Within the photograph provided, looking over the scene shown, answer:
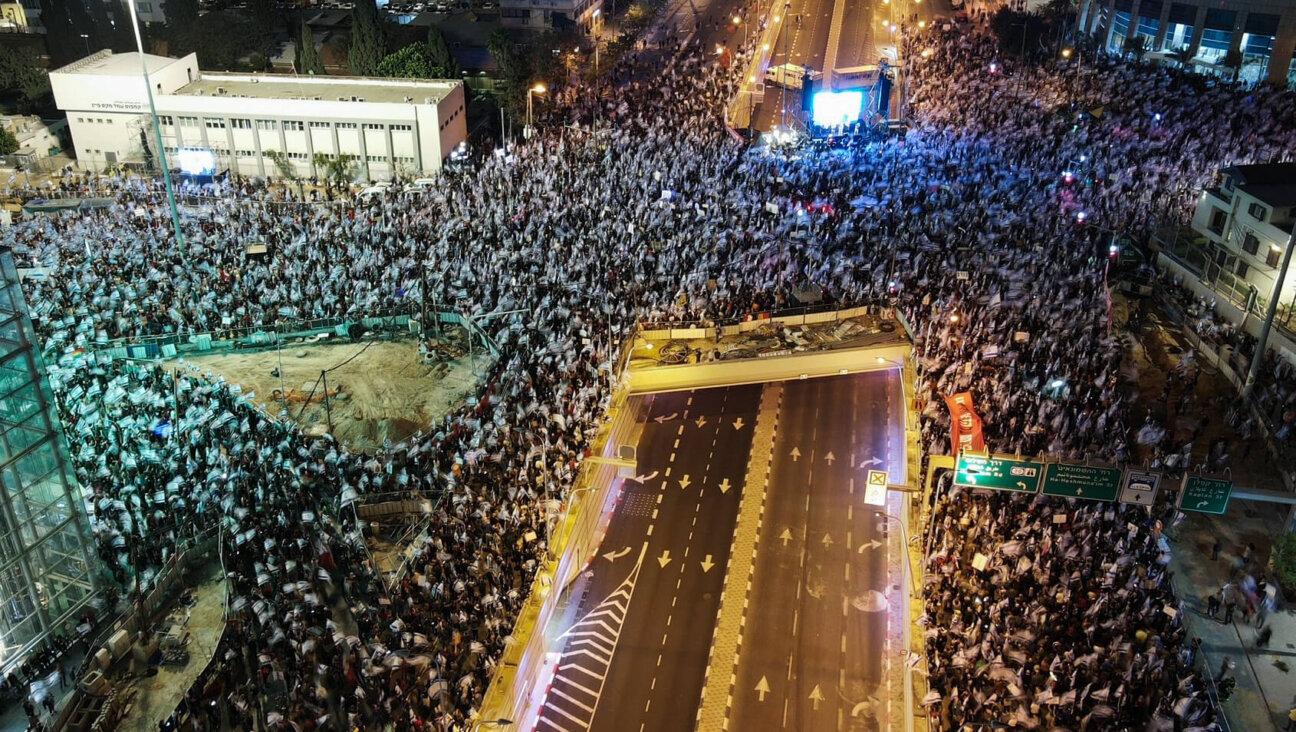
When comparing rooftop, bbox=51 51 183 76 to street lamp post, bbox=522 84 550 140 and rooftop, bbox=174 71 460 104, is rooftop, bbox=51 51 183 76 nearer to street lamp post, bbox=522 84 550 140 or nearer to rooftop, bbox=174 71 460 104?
rooftop, bbox=174 71 460 104

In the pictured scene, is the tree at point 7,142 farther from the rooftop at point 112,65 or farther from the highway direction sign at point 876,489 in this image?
the highway direction sign at point 876,489

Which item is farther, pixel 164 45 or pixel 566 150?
pixel 164 45

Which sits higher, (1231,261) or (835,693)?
(1231,261)

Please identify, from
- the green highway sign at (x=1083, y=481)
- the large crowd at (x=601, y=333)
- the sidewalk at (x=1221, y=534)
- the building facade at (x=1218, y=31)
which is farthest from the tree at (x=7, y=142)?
the building facade at (x=1218, y=31)

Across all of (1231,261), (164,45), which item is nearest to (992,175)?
(1231,261)

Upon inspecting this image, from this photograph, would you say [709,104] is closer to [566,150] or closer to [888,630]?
[566,150]

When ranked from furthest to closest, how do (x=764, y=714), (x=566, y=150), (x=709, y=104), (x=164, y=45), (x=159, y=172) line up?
(x=164, y=45), (x=709, y=104), (x=159, y=172), (x=566, y=150), (x=764, y=714)

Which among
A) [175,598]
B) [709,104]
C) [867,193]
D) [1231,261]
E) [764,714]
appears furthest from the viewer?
[709,104]
